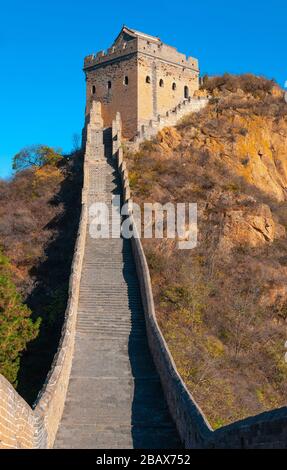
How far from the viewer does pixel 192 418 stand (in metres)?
10.9

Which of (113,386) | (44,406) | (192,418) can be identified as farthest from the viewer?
(113,386)

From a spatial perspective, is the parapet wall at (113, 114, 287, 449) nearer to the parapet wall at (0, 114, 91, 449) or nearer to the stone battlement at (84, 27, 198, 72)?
the parapet wall at (0, 114, 91, 449)

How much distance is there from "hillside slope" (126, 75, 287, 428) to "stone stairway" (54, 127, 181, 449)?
46.8 inches

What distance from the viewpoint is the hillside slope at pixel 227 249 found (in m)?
17.8

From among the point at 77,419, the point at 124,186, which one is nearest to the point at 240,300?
the point at 124,186

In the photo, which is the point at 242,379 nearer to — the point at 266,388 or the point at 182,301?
the point at 266,388

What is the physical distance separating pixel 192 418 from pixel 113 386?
156 inches

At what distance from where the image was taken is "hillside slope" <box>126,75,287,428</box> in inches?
699

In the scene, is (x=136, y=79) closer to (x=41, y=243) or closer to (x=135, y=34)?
(x=135, y=34)

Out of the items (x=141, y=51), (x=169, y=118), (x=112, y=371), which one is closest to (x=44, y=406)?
(x=112, y=371)

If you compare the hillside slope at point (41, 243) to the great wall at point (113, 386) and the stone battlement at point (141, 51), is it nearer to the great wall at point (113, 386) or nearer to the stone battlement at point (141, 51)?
the great wall at point (113, 386)

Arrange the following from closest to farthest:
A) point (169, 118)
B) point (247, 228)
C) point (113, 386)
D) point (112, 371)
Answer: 1. point (113, 386)
2. point (112, 371)
3. point (247, 228)
4. point (169, 118)

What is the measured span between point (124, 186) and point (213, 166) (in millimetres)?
7486

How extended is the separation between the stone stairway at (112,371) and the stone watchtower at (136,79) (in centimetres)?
1488
